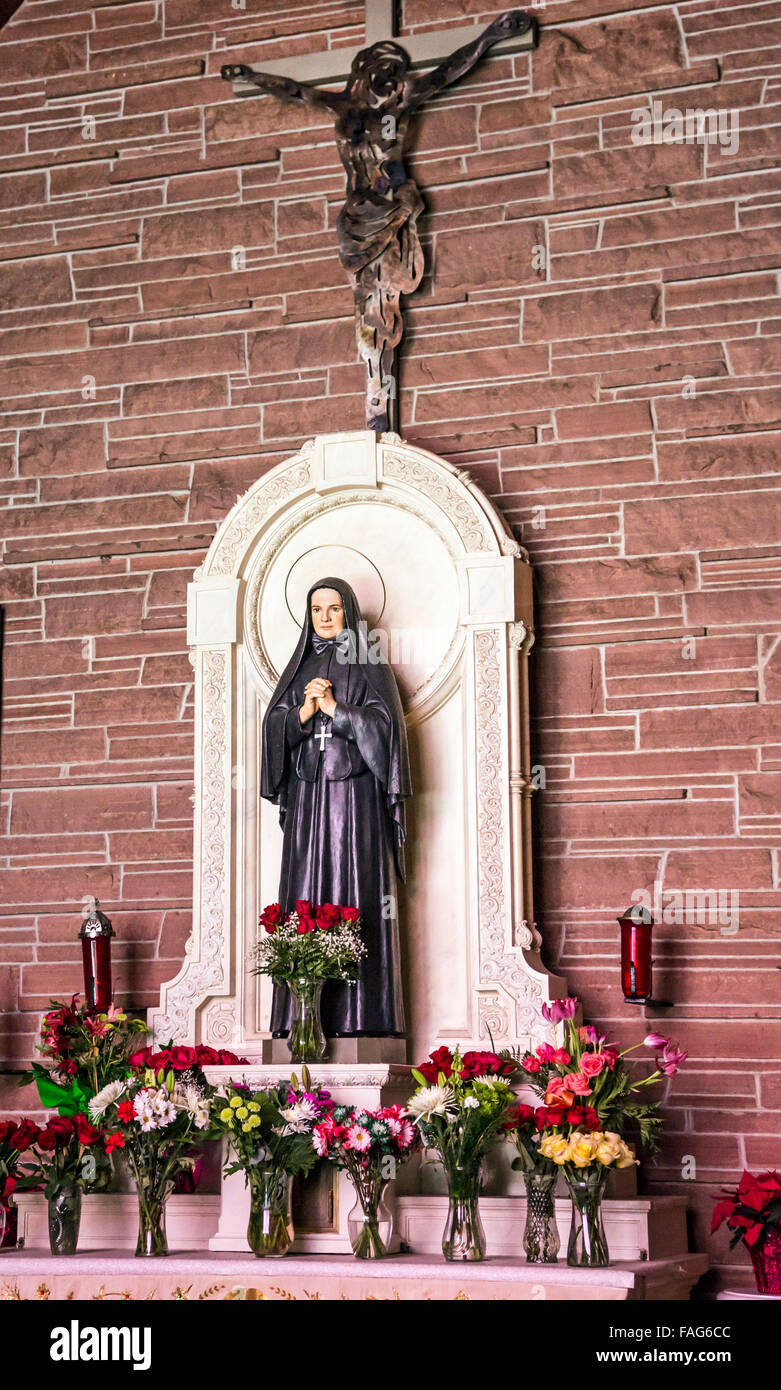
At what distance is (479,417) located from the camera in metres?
5.89

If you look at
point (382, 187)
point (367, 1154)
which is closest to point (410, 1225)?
point (367, 1154)

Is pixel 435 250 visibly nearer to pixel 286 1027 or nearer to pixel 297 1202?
pixel 286 1027

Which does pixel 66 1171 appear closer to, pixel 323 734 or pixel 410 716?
pixel 323 734

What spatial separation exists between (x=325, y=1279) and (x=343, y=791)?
1632 mm

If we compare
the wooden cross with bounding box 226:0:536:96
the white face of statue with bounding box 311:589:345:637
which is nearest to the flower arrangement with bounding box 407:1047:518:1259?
the white face of statue with bounding box 311:589:345:637

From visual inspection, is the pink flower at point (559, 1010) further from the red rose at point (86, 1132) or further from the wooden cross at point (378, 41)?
the wooden cross at point (378, 41)

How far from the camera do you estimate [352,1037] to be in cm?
510

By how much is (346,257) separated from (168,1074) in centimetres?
308

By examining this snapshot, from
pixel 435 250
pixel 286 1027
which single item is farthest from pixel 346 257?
pixel 286 1027

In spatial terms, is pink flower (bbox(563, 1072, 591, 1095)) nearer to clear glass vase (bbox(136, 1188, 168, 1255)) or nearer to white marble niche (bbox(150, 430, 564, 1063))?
white marble niche (bbox(150, 430, 564, 1063))

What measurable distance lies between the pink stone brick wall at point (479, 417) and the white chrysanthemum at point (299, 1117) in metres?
1.21

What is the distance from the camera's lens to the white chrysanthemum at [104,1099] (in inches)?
189

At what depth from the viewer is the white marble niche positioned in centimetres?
538

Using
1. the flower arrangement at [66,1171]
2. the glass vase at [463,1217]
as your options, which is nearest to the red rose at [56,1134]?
the flower arrangement at [66,1171]
